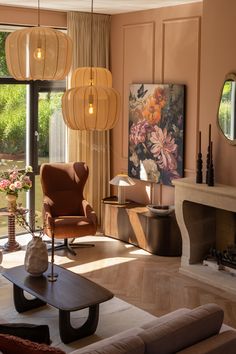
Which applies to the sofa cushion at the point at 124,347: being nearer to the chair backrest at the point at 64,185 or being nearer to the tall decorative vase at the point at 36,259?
the tall decorative vase at the point at 36,259

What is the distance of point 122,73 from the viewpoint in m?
8.27

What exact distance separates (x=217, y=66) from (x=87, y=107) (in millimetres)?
2414

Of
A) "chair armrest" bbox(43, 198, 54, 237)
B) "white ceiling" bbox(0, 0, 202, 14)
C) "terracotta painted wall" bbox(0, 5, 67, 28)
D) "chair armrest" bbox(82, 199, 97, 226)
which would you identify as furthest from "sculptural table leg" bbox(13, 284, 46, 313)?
"terracotta painted wall" bbox(0, 5, 67, 28)

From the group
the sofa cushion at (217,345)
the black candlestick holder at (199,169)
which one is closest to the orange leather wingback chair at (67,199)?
the black candlestick holder at (199,169)

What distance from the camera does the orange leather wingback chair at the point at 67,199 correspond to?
729 cm

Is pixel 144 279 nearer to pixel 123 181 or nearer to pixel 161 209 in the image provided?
pixel 161 209

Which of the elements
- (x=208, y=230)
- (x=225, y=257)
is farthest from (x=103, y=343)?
(x=208, y=230)

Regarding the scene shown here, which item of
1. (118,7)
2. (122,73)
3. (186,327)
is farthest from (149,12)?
(186,327)

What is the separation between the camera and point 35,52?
4.52 m

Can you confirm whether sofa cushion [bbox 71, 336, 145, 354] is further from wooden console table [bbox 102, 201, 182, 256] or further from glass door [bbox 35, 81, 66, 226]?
glass door [bbox 35, 81, 66, 226]

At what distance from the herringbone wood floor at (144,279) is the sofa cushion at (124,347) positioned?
7.57ft

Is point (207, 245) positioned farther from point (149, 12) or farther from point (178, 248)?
point (149, 12)

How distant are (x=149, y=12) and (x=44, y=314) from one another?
4223 millimetres

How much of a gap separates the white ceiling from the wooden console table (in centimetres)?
260
